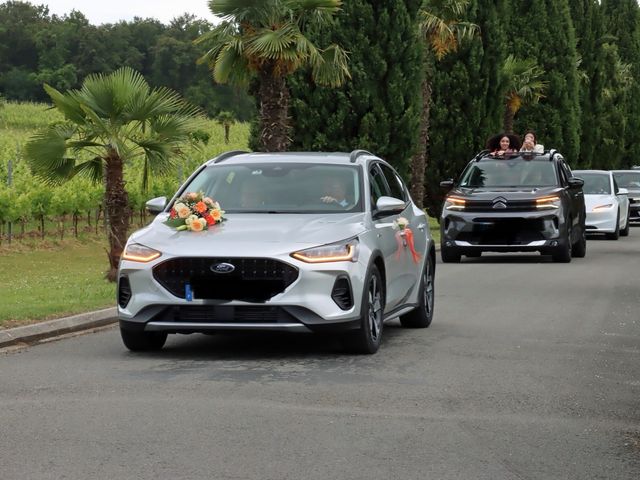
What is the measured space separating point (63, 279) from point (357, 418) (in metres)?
13.6

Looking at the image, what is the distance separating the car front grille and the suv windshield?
23.1m

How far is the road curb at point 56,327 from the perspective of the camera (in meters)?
11.8

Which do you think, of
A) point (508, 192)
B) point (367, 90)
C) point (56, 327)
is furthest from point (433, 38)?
point (56, 327)

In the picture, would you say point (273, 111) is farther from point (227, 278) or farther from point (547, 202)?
point (227, 278)

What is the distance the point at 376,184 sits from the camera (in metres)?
12.2

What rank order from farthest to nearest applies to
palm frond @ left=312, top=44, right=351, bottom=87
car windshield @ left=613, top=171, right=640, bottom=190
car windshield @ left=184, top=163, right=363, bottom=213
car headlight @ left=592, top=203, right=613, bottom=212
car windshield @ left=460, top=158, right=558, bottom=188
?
car windshield @ left=613, top=171, right=640, bottom=190 < car headlight @ left=592, top=203, right=613, bottom=212 < palm frond @ left=312, top=44, right=351, bottom=87 < car windshield @ left=460, top=158, right=558, bottom=188 < car windshield @ left=184, top=163, right=363, bottom=213

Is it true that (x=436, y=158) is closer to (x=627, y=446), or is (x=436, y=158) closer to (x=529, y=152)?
(x=529, y=152)

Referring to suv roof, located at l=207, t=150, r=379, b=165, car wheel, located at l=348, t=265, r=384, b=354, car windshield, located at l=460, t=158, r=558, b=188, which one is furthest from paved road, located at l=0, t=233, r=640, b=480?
car windshield, located at l=460, t=158, r=558, b=188

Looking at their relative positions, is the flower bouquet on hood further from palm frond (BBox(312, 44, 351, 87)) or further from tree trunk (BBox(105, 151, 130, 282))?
palm frond (BBox(312, 44, 351, 87))

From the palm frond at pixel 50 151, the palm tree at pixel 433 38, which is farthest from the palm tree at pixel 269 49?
the palm tree at pixel 433 38

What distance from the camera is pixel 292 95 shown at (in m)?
33.9

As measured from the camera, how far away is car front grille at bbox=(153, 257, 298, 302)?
33.5 ft

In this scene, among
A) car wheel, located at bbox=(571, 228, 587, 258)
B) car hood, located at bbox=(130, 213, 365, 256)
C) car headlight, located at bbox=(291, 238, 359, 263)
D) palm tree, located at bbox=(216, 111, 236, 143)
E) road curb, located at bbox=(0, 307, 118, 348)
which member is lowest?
palm tree, located at bbox=(216, 111, 236, 143)

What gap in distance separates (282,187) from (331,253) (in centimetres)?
141
